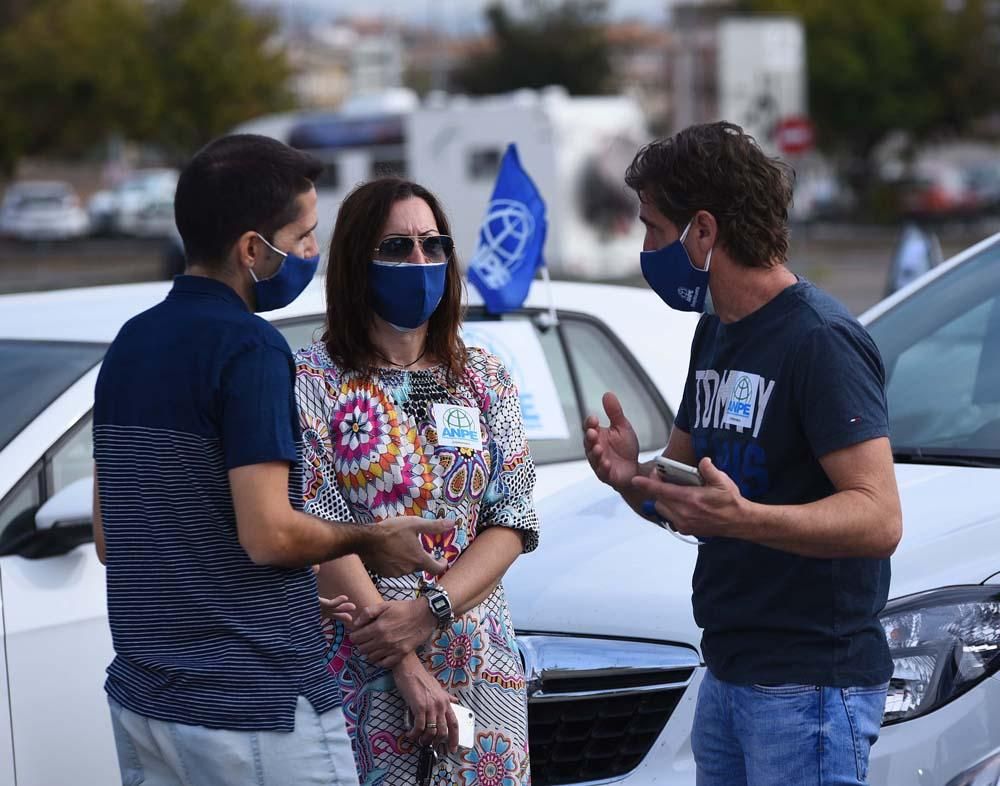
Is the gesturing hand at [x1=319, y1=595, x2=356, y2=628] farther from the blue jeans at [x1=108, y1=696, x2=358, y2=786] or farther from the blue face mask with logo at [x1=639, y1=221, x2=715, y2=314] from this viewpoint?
the blue face mask with logo at [x1=639, y1=221, x2=715, y2=314]

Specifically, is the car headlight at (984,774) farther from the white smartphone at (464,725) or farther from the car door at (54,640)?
the car door at (54,640)

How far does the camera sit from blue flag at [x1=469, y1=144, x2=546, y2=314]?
4527mm

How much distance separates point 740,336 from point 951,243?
31.9 m

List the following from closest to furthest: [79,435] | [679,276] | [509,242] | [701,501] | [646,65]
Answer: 1. [701,501]
2. [679,276]
3. [79,435]
4. [509,242]
5. [646,65]

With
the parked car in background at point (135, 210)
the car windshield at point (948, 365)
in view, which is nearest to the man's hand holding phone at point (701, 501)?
the car windshield at point (948, 365)

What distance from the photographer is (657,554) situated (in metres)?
3.22

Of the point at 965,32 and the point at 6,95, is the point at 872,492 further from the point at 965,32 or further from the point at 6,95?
the point at 965,32

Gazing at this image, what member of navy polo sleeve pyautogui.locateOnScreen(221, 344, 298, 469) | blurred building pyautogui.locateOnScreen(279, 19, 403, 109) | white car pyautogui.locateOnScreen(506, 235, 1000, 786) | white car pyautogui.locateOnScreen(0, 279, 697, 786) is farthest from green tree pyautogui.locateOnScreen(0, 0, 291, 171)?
blurred building pyautogui.locateOnScreen(279, 19, 403, 109)

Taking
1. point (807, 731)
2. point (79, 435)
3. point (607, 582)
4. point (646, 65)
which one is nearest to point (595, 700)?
point (607, 582)

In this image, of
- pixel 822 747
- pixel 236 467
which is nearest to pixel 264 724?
pixel 236 467

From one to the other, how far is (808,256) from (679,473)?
102 feet

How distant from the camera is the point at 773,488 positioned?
2.50 m

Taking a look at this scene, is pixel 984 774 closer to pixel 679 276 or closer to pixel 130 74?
pixel 679 276

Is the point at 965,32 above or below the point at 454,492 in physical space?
above
